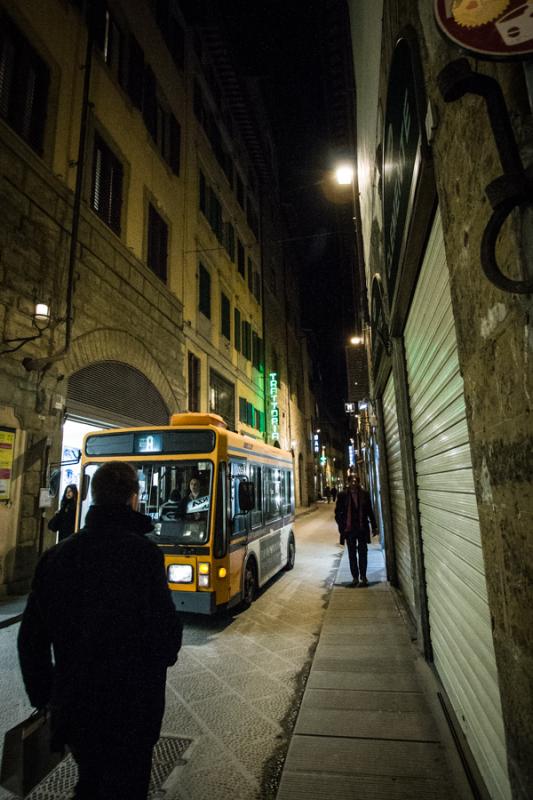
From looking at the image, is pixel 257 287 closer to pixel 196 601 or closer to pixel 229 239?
pixel 229 239

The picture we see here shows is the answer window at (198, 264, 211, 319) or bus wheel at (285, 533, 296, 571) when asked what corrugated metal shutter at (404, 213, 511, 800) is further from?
window at (198, 264, 211, 319)

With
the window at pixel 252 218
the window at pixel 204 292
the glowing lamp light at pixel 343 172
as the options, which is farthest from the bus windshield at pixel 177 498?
the window at pixel 252 218

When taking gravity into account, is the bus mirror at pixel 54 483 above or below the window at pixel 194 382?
below

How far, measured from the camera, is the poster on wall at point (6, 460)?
24.4 feet

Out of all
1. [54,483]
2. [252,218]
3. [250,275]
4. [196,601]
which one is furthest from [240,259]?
[196,601]

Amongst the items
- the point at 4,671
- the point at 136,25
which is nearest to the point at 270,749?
the point at 4,671

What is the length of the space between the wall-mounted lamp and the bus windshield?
335 cm

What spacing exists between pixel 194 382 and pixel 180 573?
11.2 metres

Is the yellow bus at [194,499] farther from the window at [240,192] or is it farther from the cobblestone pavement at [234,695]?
the window at [240,192]

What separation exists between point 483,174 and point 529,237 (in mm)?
495

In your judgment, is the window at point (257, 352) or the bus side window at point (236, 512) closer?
the bus side window at point (236, 512)

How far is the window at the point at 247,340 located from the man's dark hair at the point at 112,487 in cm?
2099

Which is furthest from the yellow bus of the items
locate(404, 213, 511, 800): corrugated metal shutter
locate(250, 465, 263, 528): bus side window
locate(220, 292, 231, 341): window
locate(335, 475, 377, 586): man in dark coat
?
locate(220, 292, 231, 341): window

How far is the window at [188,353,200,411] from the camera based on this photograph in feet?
53.1
